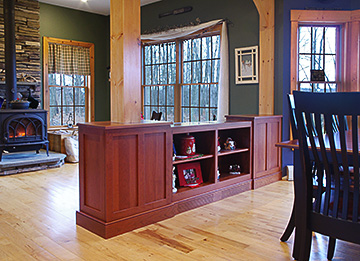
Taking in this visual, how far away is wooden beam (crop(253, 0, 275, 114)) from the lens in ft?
16.5

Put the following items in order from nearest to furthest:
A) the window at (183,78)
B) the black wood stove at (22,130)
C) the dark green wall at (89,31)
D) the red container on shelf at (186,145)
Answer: the red container on shelf at (186,145)
the black wood stove at (22,130)
the window at (183,78)
the dark green wall at (89,31)

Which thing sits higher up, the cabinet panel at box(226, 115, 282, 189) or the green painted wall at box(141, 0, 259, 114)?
the green painted wall at box(141, 0, 259, 114)

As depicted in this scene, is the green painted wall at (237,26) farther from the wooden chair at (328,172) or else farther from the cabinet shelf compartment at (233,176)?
the wooden chair at (328,172)

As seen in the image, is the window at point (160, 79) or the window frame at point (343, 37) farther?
the window at point (160, 79)

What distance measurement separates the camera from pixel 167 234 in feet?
9.65

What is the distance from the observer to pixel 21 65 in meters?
6.61

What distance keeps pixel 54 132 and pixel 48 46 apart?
1.77 metres

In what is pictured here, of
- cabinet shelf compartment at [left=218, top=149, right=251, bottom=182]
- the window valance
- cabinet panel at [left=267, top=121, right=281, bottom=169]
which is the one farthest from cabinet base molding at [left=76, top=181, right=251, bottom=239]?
the window valance

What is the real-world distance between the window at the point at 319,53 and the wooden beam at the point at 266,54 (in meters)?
0.43

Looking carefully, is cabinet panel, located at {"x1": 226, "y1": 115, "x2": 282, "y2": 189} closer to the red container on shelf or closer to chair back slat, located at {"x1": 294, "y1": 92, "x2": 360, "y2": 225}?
the red container on shelf

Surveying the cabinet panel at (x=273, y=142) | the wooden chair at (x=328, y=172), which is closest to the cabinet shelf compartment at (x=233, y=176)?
the cabinet panel at (x=273, y=142)

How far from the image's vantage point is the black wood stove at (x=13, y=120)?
210 inches

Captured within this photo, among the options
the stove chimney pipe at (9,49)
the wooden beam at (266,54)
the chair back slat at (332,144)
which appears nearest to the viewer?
the chair back slat at (332,144)

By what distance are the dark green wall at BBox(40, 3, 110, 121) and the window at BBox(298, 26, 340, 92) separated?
15.0ft
